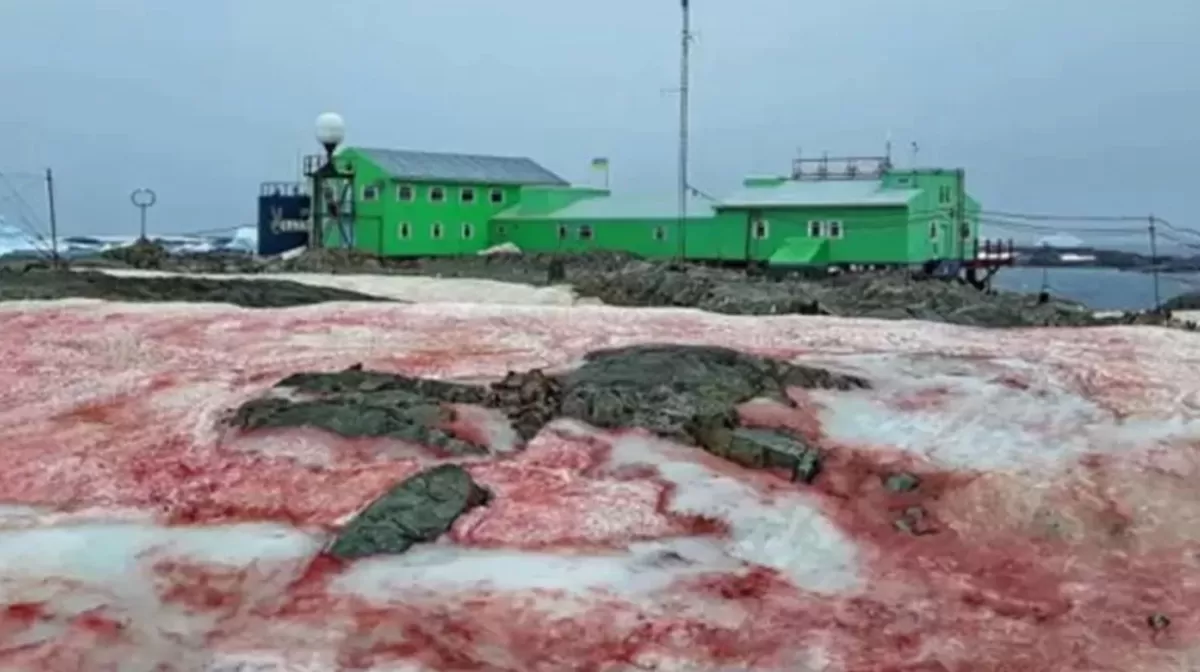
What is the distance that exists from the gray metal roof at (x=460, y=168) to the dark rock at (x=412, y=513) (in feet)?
131

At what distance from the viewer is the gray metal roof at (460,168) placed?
157 feet

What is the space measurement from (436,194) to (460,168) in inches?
82.2

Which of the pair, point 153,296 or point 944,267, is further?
point 944,267

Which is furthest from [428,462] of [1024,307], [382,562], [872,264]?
[872,264]

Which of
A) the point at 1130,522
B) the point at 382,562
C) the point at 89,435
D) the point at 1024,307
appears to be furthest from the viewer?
the point at 1024,307

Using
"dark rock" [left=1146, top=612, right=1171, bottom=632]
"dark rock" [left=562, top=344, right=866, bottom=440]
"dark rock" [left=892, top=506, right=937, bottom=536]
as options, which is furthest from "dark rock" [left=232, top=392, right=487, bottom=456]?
"dark rock" [left=1146, top=612, right=1171, bottom=632]

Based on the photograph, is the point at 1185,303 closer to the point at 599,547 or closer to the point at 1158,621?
the point at 1158,621

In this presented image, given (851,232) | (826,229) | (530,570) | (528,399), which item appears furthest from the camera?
(826,229)

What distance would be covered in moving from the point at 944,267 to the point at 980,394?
33.7 metres

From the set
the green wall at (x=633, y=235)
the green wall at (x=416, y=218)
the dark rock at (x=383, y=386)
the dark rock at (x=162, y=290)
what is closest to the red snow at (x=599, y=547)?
the dark rock at (x=383, y=386)

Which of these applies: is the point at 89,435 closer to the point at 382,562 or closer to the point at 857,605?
the point at 382,562

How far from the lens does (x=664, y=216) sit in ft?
154

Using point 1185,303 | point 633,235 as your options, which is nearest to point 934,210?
point 633,235

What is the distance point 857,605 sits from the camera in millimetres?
6875
